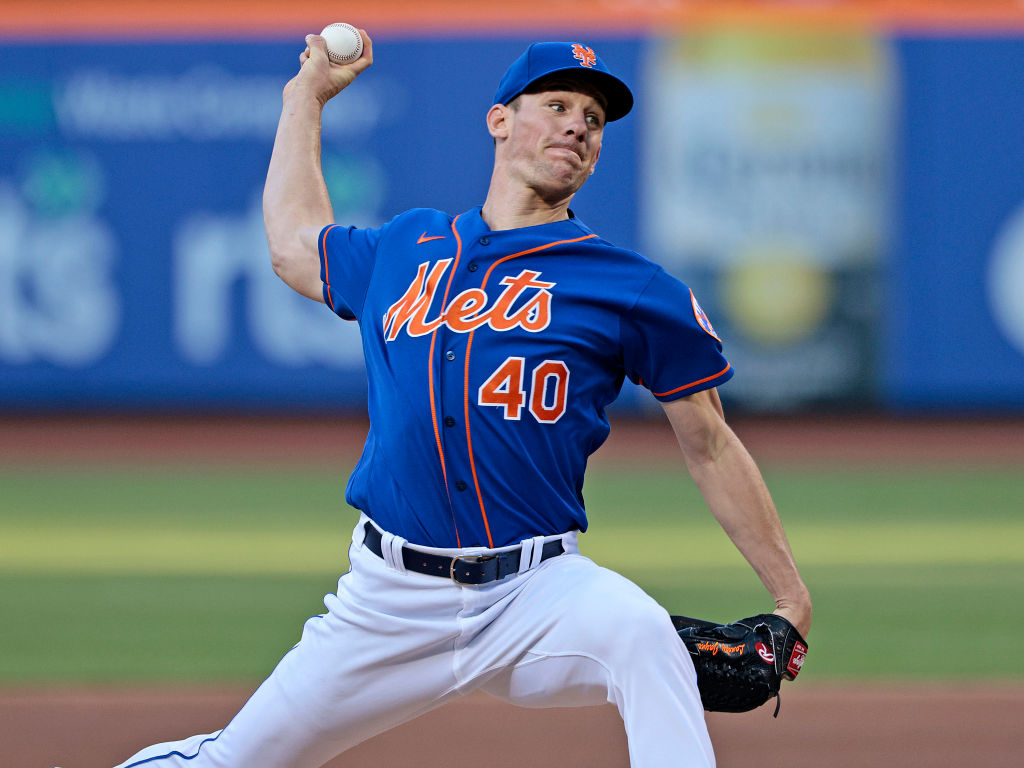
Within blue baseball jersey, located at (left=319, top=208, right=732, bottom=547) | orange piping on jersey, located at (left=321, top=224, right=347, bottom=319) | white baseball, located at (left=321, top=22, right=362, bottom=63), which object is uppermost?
white baseball, located at (left=321, top=22, right=362, bottom=63)

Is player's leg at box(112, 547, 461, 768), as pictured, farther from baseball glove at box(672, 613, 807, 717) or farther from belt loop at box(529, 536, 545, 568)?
baseball glove at box(672, 613, 807, 717)

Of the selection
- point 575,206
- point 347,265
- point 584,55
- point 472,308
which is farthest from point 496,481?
point 575,206

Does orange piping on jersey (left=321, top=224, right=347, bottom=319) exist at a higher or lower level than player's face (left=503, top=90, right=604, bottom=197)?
lower

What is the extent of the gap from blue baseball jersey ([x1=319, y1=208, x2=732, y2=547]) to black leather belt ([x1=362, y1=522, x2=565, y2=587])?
4 cm

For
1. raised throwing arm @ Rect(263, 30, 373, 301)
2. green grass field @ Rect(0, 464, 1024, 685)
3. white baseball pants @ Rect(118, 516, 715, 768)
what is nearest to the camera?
white baseball pants @ Rect(118, 516, 715, 768)

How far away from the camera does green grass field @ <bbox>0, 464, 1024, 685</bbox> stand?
6145 millimetres

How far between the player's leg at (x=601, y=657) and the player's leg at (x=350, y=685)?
0.11 metres

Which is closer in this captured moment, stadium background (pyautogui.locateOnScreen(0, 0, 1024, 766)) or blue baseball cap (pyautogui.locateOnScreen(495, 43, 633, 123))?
blue baseball cap (pyautogui.locateOnScreen(495, 43, 633, 123))

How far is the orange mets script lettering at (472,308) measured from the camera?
2996 mm

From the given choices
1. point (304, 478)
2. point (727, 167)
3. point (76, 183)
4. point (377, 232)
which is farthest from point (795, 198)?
point (377, 232)

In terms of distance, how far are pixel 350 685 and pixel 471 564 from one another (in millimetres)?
378

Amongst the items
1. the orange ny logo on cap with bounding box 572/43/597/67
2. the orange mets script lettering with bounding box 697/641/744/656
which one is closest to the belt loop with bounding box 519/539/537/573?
the orange mets script lettering with bounding box 697/641/744/656

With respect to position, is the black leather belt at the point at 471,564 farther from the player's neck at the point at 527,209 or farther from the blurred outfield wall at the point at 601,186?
the blurred outfield wall at the point at 601,186

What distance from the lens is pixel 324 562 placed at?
785 cm
